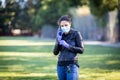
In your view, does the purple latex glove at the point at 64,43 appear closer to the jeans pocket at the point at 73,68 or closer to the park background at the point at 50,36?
the jeans pocket at the point at 73,68

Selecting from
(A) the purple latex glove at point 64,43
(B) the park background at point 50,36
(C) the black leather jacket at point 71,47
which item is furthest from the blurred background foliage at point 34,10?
(A) the purple latex glove at point 64,43

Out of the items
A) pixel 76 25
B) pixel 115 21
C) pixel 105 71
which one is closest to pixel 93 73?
pixel 105 71

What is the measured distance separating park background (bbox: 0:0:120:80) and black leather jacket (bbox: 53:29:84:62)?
6087 mm

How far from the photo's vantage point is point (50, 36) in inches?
2360

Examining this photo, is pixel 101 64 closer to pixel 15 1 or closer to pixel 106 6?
→ pixel 15 1

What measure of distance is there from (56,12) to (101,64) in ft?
123

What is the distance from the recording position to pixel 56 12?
2186 inches

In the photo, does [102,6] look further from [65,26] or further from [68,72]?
[68,72]

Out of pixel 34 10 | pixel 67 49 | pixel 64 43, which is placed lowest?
pixel 34 10

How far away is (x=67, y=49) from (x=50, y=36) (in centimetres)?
5258

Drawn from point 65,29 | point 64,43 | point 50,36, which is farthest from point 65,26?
point 50,36

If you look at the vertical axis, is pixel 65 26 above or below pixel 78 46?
above

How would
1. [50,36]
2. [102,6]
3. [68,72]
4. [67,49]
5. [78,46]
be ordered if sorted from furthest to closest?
[50,36], [102,6], [78,46], [67,49], [68,72]

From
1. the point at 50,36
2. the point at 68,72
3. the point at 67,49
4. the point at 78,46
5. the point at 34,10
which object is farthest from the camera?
the point at 50,36
